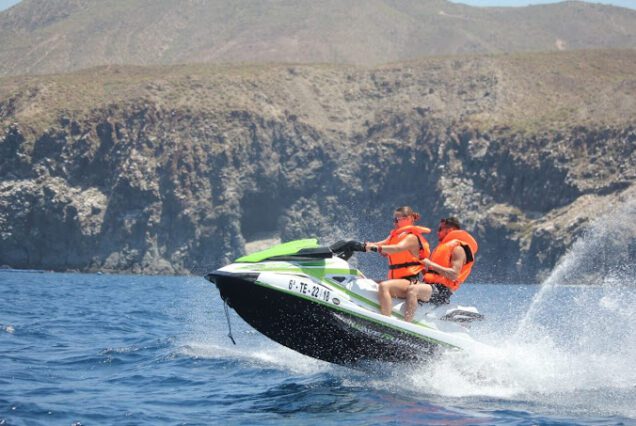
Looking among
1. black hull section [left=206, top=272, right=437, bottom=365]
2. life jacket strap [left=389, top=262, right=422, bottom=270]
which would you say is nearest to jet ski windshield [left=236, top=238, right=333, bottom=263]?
black hull section [left=206, top=272, right=437, bottom=365]

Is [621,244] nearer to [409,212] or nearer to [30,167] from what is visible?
[30,167]

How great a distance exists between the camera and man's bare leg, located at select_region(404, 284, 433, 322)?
11820mm

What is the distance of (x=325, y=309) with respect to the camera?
11633 mm

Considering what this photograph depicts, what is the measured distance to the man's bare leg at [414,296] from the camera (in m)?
11.8

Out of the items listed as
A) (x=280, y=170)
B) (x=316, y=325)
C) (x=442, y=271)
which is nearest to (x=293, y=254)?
(x=316, y=325)

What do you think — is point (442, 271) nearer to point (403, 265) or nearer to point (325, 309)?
point (403, 265)

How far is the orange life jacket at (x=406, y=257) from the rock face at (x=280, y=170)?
264ft

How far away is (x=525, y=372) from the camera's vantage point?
1191 centimetres

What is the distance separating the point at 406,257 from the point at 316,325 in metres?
1.55

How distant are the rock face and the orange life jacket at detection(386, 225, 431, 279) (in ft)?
264

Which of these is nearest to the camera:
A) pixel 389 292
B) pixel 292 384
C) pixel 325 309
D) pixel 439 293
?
pixel 325 309

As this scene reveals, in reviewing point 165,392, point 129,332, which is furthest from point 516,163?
point 165,392

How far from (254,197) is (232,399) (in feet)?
314

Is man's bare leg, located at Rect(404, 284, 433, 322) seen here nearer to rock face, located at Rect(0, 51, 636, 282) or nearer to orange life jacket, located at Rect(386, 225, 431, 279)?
orange life jacket, located at Rect(386, 225, 431, 279)
